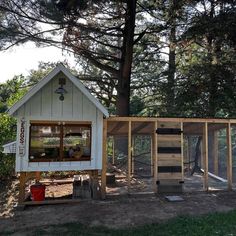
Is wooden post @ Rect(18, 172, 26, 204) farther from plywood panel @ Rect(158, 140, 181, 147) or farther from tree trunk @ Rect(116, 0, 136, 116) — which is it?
tree trunk @ Rect(116, 0, 136, 116)

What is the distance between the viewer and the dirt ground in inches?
226

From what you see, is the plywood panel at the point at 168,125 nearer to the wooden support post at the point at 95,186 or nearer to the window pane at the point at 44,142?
the wooden support post at the point at 95,186

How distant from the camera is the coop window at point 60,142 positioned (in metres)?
7.26

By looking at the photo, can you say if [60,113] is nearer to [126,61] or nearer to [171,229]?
[171,229]

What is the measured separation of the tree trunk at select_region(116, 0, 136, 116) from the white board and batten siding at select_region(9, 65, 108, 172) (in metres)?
5.39

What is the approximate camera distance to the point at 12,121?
35.1 feet

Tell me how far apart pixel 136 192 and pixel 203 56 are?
764 centimetres

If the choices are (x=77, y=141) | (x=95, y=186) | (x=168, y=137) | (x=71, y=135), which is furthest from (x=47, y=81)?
(x=168, y=137)

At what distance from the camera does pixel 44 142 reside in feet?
24.0

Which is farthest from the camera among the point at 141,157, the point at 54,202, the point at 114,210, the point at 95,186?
the point at 141,157

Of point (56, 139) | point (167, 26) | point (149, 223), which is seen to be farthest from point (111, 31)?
point (149, 223)

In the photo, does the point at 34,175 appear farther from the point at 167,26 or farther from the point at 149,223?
the point at 167,26

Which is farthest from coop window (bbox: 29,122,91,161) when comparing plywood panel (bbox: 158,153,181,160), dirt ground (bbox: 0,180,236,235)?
plywood panel (bbox: 158,153,181,160)

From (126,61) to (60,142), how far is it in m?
6.29
